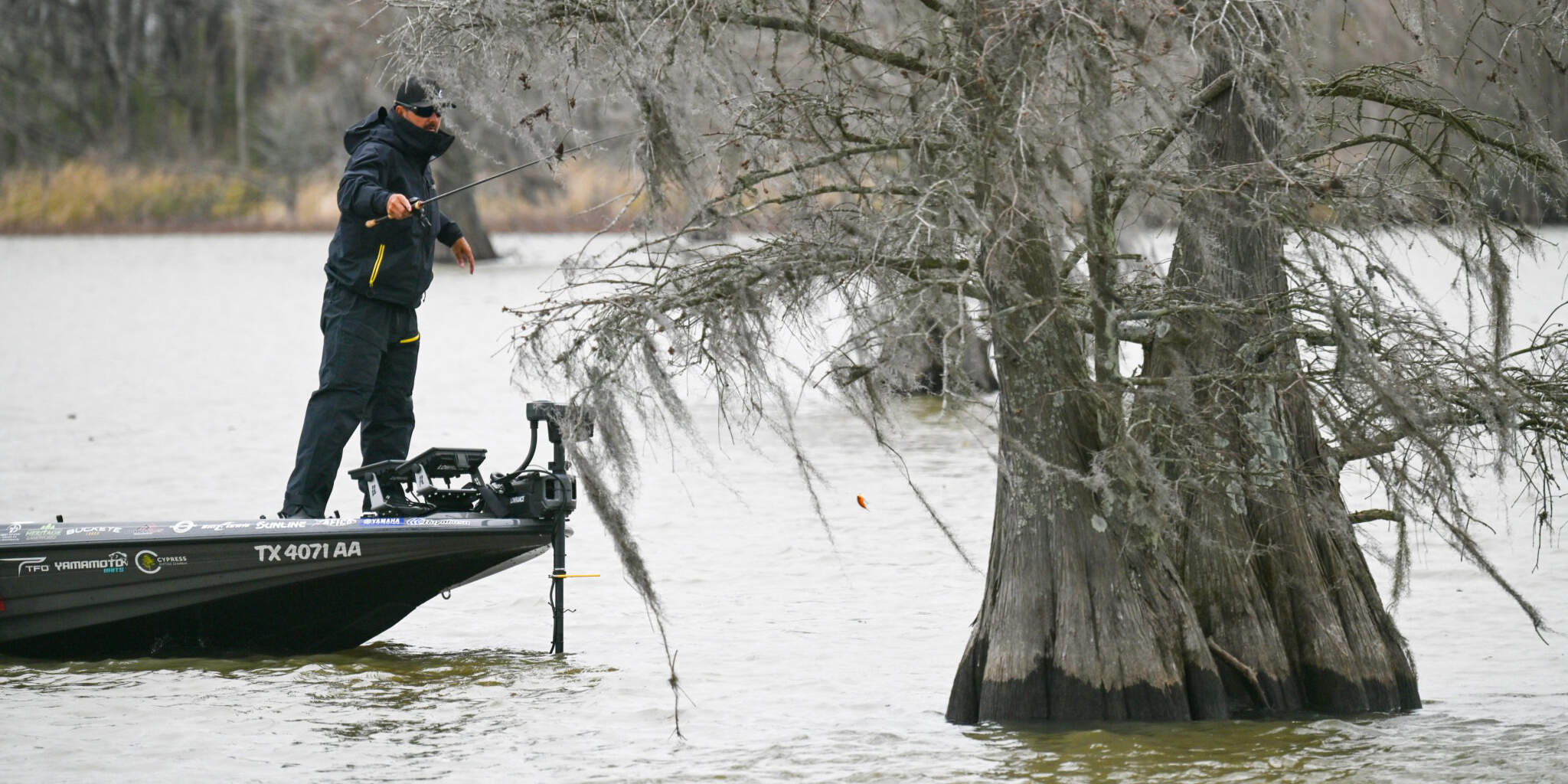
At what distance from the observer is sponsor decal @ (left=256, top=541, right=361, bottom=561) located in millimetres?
8156

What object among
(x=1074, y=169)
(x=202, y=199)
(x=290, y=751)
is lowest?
(x=290, y=751)

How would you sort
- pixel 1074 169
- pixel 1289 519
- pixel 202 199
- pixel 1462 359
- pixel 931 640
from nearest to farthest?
pixel 1074 169 → pixel 1462 359 → pixel 1289 519 → pixel 931 640 → pixel 202 199

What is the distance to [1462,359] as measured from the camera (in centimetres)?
678

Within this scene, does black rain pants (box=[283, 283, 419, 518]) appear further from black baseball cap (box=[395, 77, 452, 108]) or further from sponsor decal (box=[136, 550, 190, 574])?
black baseball cap (box=[395, 77, 452, 108])

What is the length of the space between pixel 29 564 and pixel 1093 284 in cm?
485

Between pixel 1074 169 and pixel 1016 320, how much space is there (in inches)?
31.5

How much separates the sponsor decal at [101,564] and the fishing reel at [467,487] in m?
1.06

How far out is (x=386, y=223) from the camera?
8.36 m

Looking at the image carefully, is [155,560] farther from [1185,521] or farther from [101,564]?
[1185,521]

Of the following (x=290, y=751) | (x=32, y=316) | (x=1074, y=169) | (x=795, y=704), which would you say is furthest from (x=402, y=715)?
(x=32, y=316)

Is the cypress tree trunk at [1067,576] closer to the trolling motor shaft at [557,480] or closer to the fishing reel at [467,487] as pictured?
the trolling motor shaft at [557,480]

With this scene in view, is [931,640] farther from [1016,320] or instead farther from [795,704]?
[1016,320]

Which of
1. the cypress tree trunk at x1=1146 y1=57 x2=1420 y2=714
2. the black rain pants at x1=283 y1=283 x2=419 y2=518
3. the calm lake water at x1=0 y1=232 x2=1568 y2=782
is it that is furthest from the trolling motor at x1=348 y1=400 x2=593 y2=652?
the cypress tree trunk at x1=1146 y1=57 x2=1420 y2=714

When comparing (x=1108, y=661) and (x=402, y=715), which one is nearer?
(x=1108, y=661)
